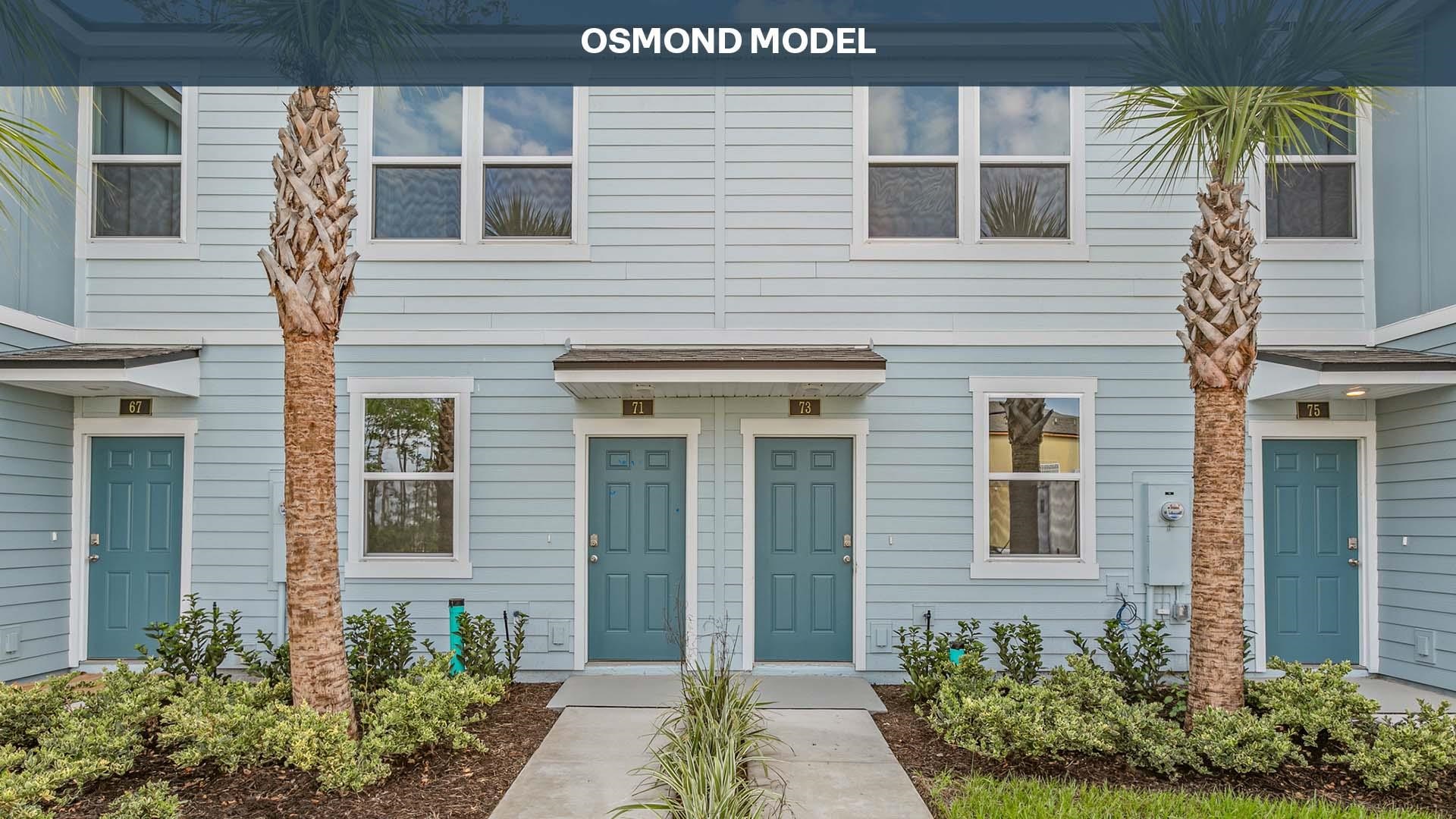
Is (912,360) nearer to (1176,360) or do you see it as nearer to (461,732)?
(1176,360)

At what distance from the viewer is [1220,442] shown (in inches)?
207

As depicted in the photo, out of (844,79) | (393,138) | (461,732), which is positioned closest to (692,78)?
(844,79)

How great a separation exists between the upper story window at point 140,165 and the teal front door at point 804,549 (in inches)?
226

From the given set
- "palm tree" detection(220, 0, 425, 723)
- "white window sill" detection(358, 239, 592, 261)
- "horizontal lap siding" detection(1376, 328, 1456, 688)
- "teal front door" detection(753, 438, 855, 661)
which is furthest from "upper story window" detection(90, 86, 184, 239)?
"horizontal lap siding" detection(1376, 328, 1456, 688)

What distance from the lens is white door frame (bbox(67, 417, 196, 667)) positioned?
739 centimetres

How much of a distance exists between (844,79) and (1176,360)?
384 cm

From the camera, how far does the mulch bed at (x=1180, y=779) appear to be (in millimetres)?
4633

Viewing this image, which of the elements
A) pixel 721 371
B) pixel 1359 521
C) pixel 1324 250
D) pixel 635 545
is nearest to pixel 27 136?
pixel 721 371

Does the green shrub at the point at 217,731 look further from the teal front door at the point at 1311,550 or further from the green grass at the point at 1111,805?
the teal front door at the point at 1311,550

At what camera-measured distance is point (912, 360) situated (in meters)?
7.46

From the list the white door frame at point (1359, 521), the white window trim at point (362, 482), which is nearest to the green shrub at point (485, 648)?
the white window trim at point (362, 482)

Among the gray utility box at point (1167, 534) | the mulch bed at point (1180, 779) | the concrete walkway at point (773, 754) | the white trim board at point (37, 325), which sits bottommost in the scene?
the concrete walkway at point (773, 754)

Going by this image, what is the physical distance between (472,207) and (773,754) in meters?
5.19

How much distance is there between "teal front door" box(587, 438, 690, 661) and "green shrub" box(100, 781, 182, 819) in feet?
12.1
